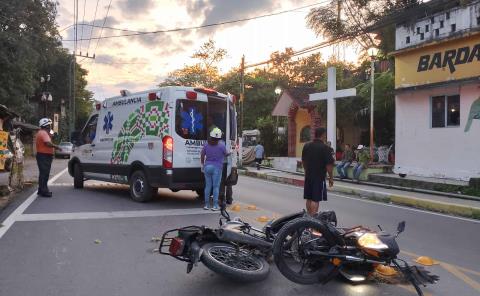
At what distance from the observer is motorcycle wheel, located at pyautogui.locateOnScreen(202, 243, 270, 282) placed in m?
4.69

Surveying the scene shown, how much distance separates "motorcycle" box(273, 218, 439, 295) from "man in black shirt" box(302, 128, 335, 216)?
9.02 feet

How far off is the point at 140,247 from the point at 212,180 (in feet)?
11.2

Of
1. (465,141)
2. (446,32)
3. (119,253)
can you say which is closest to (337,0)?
(446,32)

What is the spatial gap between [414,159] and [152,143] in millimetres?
10610

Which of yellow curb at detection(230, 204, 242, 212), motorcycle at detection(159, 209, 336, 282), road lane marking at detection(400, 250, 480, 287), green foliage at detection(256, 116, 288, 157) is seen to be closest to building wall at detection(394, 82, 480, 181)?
yellow curb at detection(230, 204, 242, 212)

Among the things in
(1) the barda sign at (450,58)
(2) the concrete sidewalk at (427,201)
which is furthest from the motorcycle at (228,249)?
(1) the barda sign at (450,58)

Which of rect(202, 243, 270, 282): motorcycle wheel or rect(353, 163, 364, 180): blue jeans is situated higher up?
rect(353, 163, 364, 180): blue jeans

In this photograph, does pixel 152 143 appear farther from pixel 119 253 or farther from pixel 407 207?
pixel 407 207

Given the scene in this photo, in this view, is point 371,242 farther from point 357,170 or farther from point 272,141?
point 272,141

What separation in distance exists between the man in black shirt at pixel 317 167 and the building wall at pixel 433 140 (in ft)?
29.6

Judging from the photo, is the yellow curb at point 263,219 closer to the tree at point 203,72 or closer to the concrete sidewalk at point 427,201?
the concrete sidewalk at point 427,201

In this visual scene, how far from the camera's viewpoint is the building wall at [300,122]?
30.6 meters

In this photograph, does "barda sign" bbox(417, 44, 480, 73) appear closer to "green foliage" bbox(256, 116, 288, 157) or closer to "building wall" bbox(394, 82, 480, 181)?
"building wall" bbox(394, 82, 480, 181)

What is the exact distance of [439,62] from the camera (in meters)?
16.0
